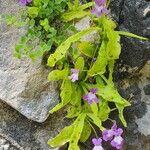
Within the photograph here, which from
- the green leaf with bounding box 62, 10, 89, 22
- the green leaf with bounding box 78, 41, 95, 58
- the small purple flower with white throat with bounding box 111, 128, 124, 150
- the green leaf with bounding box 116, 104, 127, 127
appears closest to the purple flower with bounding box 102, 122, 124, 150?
the small purple flower with white throat with bounding box 111, 128, 124, 150

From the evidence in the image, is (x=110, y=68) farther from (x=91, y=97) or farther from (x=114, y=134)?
(x=114, y=134)

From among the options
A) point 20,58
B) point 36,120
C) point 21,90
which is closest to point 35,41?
point 20,58

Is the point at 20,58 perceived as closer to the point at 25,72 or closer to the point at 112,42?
the point at 25,72

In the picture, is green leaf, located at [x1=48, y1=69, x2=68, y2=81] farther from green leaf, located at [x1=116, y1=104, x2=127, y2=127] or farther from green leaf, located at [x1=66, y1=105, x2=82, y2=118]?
green leaf, located at [x1=116, y1=104, x2=127, y2=127]

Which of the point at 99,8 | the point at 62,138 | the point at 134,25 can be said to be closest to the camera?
the point at 99,8

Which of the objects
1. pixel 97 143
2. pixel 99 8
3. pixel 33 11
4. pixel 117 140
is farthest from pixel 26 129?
pixel 99 8

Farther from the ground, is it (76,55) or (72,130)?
(76,55)
